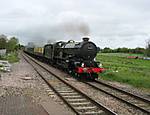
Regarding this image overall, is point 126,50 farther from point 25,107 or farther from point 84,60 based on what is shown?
point 25,107

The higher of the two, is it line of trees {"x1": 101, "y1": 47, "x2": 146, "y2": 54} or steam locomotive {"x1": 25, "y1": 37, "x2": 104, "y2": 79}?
line of trees {"x1": 101, "y1": 47, "x2": 146, "y2": 54}

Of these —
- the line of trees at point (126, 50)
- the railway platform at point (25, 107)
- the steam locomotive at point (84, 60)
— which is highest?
the line of trees at point (126, 50)

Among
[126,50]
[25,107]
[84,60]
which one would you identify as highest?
[126,50]

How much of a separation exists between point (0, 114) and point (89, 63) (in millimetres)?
12202

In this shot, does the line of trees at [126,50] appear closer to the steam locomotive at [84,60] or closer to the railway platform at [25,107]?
the steam locomotive at [84,60]

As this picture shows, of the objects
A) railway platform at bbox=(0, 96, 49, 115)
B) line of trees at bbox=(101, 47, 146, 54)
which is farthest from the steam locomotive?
line of trees at bbox=(101, 47, 146, 54)

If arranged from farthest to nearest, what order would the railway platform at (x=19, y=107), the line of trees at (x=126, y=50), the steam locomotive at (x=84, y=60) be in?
1. the line of trees at (x=126, y=50)
2. the steam locomotive at (x=84, y=60)
3. the railway platform at (x=19, y=107)

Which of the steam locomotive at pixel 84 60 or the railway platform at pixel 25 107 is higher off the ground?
the steam locomotive at pixel 84 60

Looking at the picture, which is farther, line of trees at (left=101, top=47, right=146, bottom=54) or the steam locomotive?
line of trees at (left=101, top=47, right=146, bottom=54)

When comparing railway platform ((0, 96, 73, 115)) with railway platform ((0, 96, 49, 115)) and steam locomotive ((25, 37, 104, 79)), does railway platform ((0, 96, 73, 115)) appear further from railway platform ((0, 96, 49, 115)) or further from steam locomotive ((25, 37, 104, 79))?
steam locomotive ((25, 37, 104, 79))

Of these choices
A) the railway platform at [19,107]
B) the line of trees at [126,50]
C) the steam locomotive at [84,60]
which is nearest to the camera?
the railway platform at [19,107]

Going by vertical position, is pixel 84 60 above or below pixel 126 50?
below

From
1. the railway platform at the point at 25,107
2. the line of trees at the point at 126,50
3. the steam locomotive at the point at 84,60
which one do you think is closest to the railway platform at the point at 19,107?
the railway platform at the point at 25,107

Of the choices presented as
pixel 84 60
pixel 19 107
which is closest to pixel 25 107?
pixel 19 107
